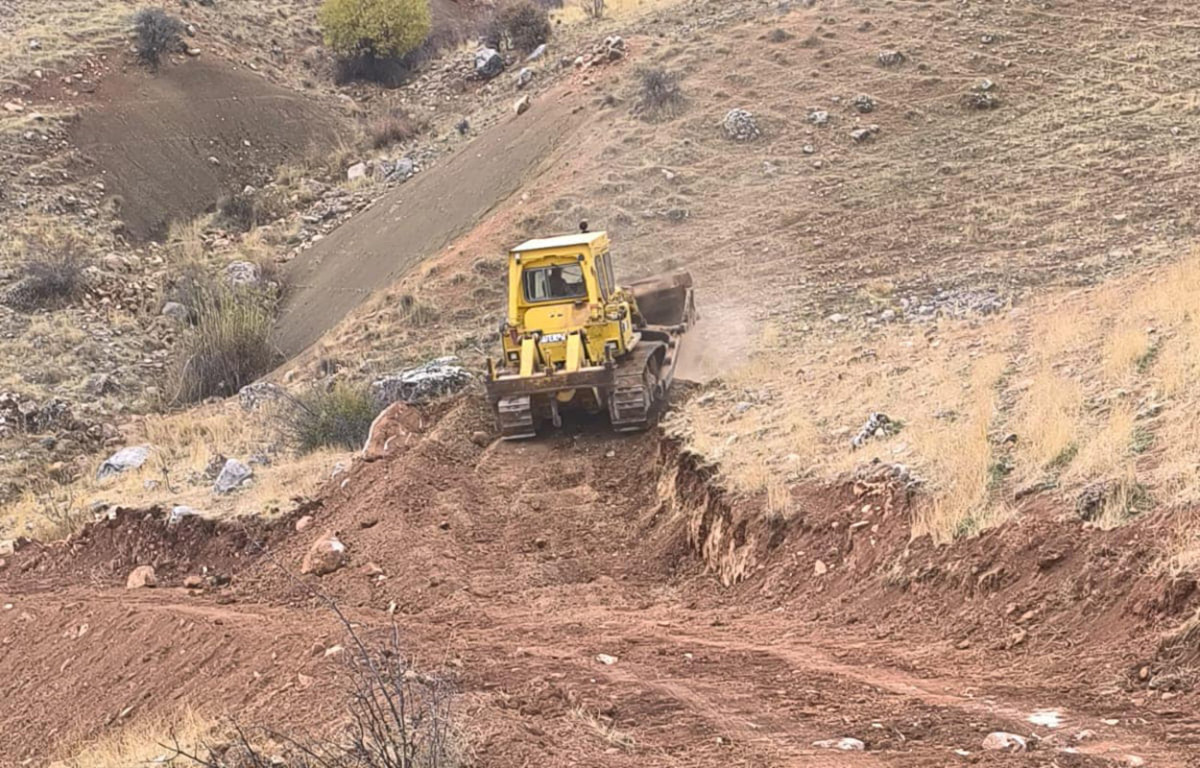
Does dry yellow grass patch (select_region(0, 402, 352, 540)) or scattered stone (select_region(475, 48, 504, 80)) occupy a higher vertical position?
scattered stone (select_region(475, 48, 504, 80))

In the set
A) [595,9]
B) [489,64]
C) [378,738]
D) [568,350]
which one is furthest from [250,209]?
[378,738]

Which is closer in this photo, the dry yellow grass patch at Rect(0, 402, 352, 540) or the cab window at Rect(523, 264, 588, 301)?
the dry yellow grass patch at Rect(0, 402, 352, 540)

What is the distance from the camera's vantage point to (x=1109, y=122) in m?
26.4

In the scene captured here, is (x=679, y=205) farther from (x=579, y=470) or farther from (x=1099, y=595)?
(x=1099, y=595)

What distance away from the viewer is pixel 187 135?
38.0 metres

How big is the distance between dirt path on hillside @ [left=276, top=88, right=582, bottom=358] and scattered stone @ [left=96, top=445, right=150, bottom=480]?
7292mm

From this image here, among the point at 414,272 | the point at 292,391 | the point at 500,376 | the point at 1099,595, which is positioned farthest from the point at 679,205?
the point at 1099,595

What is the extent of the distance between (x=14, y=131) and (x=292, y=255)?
384 inches

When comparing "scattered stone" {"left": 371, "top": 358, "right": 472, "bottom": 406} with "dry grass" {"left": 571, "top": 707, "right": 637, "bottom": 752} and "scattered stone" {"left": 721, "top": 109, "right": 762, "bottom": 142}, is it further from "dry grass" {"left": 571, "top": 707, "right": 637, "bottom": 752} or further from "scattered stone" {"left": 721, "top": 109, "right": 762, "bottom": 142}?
"scattered stone" {"left": 721, "top": 109, "right": 762, "bottom": 142}

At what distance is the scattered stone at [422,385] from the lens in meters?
17.3

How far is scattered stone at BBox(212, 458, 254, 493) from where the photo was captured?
48.8 ft

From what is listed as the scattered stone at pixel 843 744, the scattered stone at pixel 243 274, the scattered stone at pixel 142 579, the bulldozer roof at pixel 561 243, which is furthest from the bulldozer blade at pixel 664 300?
the scattered stone at pixel 843 744

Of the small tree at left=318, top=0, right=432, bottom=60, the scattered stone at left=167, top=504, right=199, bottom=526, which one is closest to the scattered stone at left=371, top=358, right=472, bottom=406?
the scattered stone at left=167, top=504, right=199, bottom=526

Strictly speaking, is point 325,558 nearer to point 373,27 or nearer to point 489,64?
point 489,64
